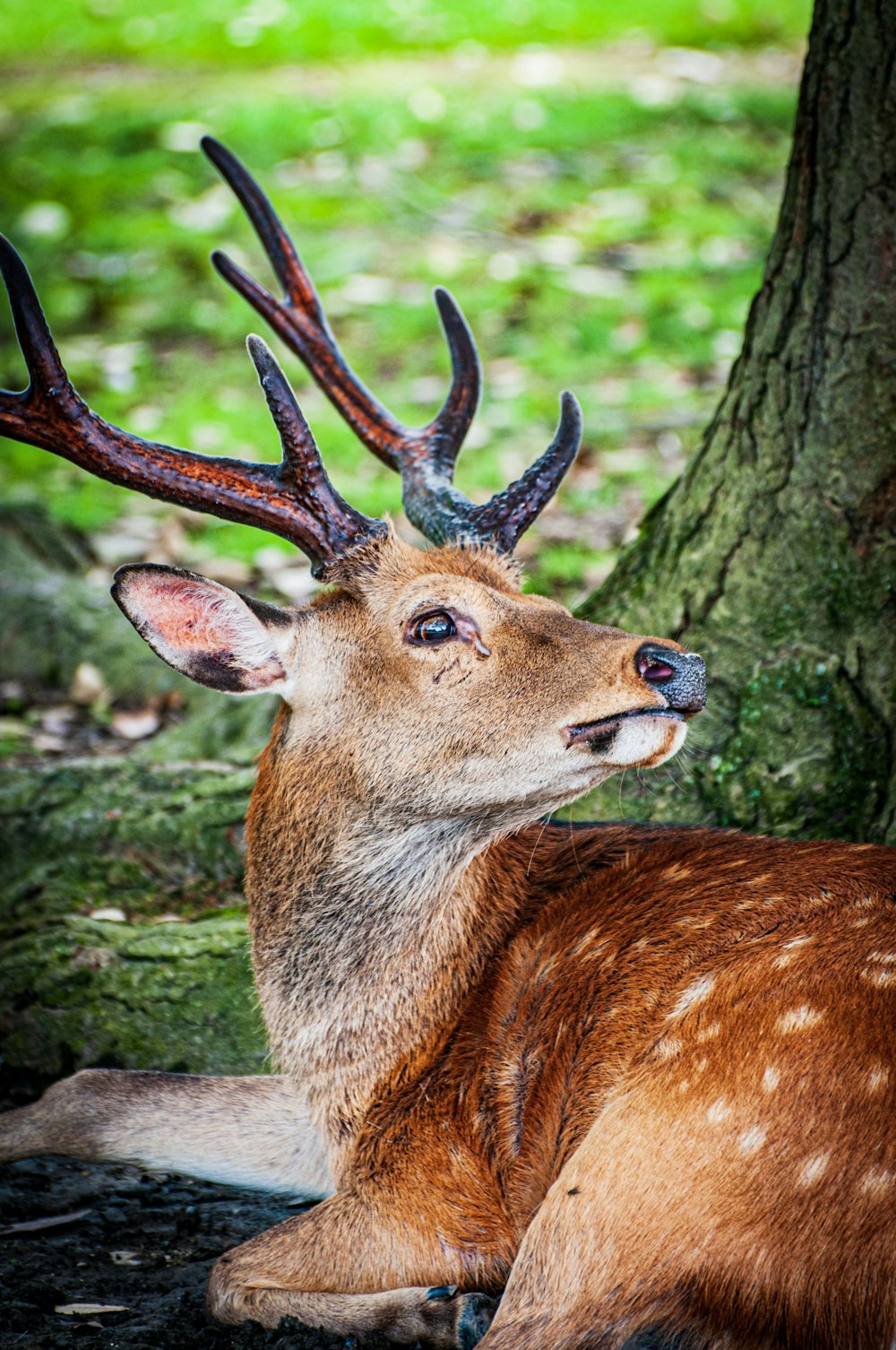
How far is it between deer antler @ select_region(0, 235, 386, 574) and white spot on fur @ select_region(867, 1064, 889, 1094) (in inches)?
63.8

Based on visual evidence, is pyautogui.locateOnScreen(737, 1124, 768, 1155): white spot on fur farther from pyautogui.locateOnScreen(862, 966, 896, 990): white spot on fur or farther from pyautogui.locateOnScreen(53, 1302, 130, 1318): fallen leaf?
pyautogui.locateOnScreen(53, 1302, 130, 1318): fallen leaf

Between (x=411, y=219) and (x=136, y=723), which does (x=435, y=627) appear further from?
(x=411, y=219)

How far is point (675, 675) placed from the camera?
9.64ft

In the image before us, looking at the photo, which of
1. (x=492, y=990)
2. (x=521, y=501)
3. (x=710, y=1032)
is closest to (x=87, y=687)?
(x=521, y=501)

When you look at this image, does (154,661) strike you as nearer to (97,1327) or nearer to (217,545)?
(217,545)

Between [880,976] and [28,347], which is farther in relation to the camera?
[28,347]

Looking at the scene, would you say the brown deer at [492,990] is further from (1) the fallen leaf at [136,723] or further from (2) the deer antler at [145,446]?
(1) the fallen leaf at [136,723]

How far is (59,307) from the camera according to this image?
8.72 meters

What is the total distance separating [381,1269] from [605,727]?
3.73 feet

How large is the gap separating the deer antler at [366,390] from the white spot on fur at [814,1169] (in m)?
1.74

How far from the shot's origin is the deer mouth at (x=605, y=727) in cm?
295

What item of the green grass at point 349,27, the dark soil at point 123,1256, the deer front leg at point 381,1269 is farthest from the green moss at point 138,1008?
the green grass at point 349,27

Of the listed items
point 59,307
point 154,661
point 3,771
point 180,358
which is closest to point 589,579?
point 154,661

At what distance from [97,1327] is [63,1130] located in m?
0.75
